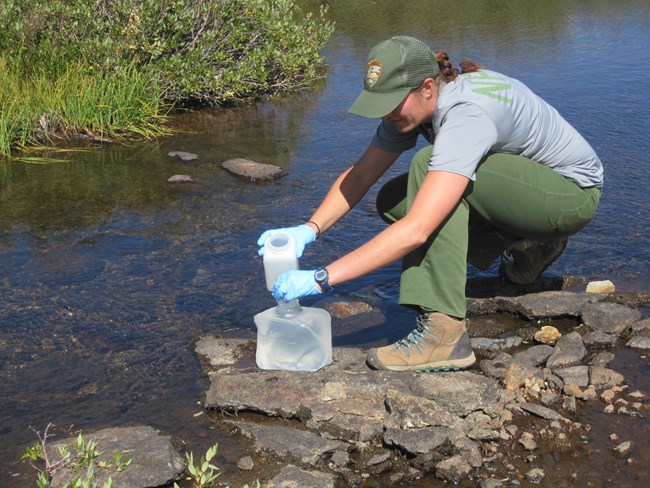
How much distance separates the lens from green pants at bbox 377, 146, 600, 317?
3.46 meters

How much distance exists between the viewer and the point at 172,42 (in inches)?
297

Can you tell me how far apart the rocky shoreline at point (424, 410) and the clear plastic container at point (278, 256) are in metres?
0.42

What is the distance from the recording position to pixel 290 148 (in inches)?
271

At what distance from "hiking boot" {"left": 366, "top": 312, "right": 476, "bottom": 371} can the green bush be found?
14.8 feet

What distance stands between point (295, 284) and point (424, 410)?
679 millimetres

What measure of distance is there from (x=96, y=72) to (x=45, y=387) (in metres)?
4.17

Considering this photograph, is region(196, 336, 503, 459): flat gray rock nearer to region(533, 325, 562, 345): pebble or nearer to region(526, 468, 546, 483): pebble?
region(526, 468, 546, 483): pebble

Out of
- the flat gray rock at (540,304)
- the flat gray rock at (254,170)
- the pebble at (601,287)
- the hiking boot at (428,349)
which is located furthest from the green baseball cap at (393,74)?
the flat gray rock at (254,170)

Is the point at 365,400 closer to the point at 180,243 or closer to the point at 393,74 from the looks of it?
the point at 393,74

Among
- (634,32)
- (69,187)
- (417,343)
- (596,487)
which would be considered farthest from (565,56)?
(596,487)

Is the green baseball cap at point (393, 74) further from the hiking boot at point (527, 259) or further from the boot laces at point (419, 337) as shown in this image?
the hiking boot at point (527, 259)

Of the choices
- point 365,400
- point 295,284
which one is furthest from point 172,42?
point 365,400

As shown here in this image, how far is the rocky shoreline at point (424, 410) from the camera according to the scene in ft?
9.82

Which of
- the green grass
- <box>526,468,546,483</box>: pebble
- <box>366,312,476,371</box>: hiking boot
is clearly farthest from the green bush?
<box>526,468,546,483</box>: pebble
